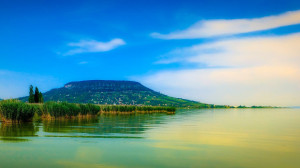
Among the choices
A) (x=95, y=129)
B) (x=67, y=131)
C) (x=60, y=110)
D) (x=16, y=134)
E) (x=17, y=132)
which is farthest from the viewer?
(x=60, y=110)

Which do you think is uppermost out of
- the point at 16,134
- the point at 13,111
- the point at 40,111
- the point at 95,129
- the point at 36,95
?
the point at 36,95

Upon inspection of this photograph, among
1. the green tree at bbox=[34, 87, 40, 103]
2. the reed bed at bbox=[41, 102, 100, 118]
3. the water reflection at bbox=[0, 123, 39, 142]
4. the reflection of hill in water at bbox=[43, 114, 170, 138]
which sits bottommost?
the reflection of hill in water at bbox=[43, 114, 170, 138]

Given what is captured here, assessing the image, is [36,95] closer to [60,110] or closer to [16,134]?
[60,110]

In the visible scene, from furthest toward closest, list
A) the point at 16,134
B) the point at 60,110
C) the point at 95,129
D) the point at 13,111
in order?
the point at 60,110
the point at 13,111
the point at 95,129
the point at 16,134

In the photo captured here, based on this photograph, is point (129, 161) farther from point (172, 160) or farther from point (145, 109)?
point (145, 109)

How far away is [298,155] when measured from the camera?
1151cm

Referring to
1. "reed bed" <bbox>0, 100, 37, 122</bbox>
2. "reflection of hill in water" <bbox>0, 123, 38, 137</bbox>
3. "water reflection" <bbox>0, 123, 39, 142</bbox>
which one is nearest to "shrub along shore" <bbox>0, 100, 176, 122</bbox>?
"reed bed" <bbox>0, 100, 37, 122</bbox>

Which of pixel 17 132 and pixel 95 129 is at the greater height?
A: pixel 17 132

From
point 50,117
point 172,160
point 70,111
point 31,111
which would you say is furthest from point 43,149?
point 70,111

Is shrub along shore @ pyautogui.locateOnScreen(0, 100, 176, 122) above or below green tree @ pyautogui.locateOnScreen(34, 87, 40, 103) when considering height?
below

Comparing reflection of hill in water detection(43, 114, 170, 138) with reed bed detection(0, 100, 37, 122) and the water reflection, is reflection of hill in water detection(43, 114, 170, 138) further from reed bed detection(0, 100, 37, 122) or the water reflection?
reed bed detection(0, 100, 37, 122)

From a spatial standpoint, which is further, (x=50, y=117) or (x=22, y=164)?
(x=50, y=117)

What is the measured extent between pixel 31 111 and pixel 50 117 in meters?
4.26

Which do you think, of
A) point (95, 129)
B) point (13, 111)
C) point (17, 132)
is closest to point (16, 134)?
point (17, 132)
